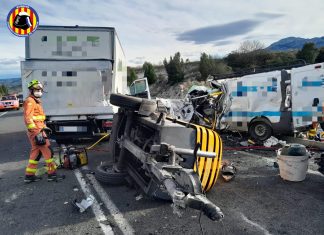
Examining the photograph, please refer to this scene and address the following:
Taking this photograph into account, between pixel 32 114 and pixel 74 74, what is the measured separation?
281 centimetres

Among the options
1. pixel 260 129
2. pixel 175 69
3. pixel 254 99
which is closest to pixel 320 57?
pixel 175 69

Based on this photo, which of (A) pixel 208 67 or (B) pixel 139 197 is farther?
(A) pixel 208 67

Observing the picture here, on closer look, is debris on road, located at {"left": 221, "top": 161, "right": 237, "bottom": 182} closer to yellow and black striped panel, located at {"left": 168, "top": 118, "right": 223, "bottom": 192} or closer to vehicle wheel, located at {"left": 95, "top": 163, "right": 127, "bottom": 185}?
yellow and black striped panel, located at {"left": 168, "top": 118, "right": 223, "bottom": 192}

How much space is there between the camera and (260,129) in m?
9.16

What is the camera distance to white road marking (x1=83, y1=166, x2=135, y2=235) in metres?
3.91

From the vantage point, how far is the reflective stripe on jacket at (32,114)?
5.71 metres

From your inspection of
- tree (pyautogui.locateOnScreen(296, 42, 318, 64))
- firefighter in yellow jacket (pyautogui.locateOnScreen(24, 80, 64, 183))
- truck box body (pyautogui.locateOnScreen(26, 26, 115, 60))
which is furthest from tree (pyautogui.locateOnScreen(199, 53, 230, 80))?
firefighter in yellow jacket (pyautogui.locateOnScreen(24, 80, 64, 183))

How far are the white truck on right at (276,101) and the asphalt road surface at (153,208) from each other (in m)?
2.42

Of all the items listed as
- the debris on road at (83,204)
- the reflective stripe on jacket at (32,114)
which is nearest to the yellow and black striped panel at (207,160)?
the debris on road at (83,204)

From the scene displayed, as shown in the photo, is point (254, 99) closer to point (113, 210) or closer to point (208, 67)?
point (113, 210)

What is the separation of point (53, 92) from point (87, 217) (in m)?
4.91

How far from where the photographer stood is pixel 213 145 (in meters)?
4.81

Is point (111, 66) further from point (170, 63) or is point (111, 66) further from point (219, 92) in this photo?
point (170, 63)

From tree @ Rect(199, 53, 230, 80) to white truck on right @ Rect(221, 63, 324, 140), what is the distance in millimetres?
16847
